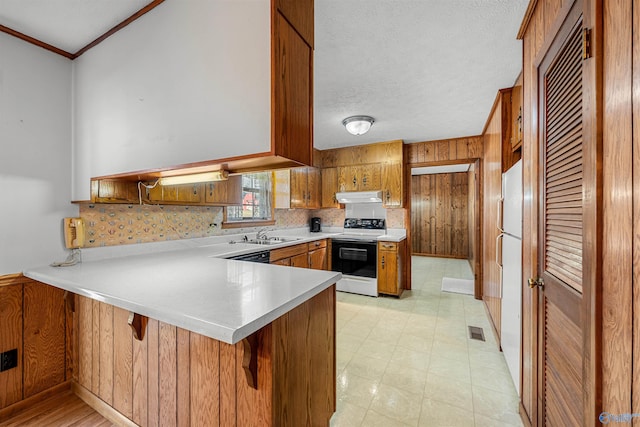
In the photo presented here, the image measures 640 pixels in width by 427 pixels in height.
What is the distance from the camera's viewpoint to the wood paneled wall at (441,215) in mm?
6973

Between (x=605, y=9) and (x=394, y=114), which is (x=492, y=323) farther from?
(x=605, y=9)

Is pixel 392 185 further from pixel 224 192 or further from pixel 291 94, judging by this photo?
pixel 291 94

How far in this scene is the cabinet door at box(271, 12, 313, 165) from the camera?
1045 mm

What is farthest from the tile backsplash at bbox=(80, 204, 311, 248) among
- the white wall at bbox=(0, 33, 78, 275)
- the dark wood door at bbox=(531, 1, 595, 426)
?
the dark wood door at bbox=(531, 1, 595, 426)

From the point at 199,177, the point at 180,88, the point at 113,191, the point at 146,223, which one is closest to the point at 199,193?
the point at 146,223

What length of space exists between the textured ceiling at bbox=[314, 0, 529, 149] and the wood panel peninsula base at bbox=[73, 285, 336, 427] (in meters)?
1.65

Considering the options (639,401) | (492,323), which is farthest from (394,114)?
(639,401)

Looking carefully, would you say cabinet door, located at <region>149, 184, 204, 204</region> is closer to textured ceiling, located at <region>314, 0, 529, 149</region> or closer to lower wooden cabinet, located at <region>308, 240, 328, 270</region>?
textured ceiling, located at <region>314, 0, 529, 149</region>

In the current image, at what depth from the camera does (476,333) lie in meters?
2.77

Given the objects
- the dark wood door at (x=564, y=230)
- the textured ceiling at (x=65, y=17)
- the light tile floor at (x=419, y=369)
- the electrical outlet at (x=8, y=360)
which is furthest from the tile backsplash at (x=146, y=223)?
the dark wood door at (x=564, y=230)

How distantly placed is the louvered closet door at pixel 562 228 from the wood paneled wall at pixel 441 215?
6.13 metres

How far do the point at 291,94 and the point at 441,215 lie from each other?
705 centimetres

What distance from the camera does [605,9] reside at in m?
0.76

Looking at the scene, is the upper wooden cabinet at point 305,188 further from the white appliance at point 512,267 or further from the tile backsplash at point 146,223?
the white appliance at point 512,267
